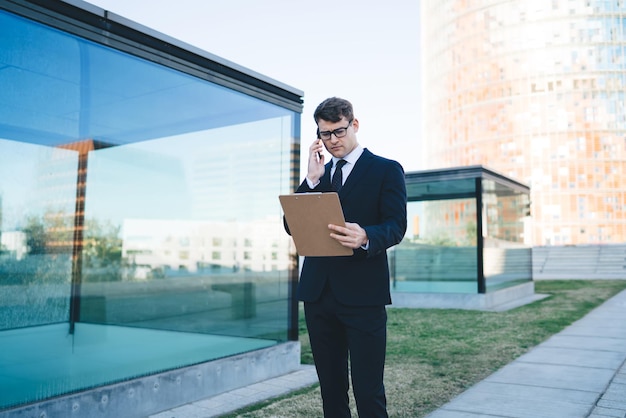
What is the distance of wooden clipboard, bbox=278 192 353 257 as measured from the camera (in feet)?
7.69

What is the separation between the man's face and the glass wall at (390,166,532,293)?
11.0 m

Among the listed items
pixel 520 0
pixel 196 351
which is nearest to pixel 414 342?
pixel 196 351

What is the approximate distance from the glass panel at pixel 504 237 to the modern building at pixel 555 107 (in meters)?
44.8

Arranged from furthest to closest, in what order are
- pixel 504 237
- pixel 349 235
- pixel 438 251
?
pixel 504 237 → pixel 438 251 → pixel 349 235

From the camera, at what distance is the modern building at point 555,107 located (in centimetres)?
5819

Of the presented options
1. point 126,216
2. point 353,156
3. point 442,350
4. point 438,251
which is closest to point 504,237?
point 438,251

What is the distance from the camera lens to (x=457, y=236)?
13.8 meters

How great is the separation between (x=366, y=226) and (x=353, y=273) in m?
0.24

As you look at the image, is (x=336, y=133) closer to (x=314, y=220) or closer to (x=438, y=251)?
(x=314, y=220)

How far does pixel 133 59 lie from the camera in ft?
15.2

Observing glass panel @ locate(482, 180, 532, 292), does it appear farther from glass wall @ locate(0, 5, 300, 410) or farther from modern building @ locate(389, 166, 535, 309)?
glass wall @ locate(0, 5, 300, 410)

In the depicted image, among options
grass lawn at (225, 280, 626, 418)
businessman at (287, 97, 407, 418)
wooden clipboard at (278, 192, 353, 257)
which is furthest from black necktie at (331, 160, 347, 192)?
grass lawn at (225, 280, 626, 418)

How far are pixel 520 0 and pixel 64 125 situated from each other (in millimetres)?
68094

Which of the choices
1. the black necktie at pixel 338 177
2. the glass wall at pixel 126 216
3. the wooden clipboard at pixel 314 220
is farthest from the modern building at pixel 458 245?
the wooden clipboard at pixel 314 220
